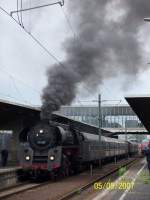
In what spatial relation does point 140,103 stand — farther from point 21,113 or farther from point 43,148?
point 21,113

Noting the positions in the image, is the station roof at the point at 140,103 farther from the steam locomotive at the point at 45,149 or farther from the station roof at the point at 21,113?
the steam locomotive at the point at 45,149

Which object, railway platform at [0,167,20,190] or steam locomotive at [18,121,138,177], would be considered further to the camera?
steam locomotive at [18,121,138,177]

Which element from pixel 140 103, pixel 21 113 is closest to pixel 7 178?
pixel 140 103

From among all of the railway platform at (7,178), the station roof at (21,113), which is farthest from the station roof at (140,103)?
the railway platform at (7,178)

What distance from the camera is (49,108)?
24.3 m

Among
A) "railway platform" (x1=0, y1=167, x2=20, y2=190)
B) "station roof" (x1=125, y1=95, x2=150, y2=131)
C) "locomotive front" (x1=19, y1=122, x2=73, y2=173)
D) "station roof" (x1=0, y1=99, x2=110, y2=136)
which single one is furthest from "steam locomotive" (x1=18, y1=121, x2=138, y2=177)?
"station roof" (x1=125, y1=95, x2=150, y2=131)

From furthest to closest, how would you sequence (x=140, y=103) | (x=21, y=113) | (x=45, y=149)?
(x=21, y=113), (x=140, y=103), (x=45, y=149)

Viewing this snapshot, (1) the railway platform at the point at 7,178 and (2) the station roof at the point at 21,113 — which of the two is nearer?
(1) the railway platform at the point at 7,178

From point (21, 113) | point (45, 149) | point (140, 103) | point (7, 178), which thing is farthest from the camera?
point (21, 113)

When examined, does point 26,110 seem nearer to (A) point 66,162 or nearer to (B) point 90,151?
(B) point 90,151

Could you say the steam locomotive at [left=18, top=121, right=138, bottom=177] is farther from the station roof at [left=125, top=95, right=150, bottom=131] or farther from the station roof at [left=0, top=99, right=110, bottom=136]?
the station roof at [left=125, top=95, right=150, bottom=131]

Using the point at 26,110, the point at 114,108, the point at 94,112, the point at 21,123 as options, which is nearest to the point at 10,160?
the point at 21,123

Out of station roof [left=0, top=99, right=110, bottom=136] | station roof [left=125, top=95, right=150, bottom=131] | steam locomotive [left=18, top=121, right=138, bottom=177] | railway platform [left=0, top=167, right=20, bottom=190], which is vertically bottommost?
railway platform [left=0, top=167, right=20, bottom=190]

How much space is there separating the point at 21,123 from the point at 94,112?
53.2 meters
